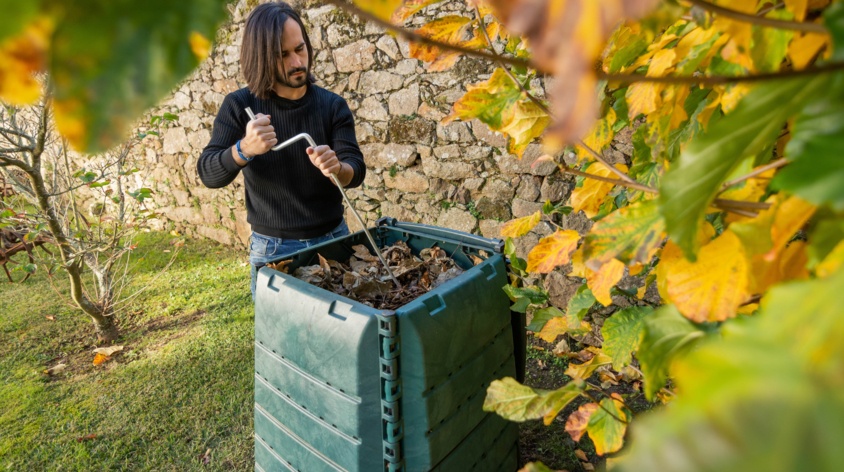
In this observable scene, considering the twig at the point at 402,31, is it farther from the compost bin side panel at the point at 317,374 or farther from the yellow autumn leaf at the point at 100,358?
the yellow autumn leaf at the point at 100,358

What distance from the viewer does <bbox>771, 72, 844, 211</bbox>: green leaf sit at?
0.22 meters

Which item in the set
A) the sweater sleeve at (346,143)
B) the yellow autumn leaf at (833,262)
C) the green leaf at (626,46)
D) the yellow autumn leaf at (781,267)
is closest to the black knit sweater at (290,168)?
the sweater sleeve at (346,143)

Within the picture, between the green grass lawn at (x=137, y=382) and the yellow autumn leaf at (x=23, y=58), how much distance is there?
2.15 m

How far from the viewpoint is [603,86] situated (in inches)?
29.4

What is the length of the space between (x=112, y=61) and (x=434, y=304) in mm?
1028

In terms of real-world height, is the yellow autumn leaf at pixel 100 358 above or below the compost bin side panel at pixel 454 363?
below

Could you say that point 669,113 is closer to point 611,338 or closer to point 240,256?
point 611,338

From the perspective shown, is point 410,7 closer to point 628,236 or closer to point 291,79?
point 628,236

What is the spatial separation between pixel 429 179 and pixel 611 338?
2274 mm

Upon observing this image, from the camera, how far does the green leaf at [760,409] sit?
13cm

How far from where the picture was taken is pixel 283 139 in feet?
7.01

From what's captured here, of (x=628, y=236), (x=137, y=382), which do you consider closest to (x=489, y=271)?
(x=628, y=236)

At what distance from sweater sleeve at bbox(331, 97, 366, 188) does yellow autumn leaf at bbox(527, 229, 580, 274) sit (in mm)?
1355

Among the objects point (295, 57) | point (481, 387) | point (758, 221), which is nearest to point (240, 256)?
point (295, 57)
